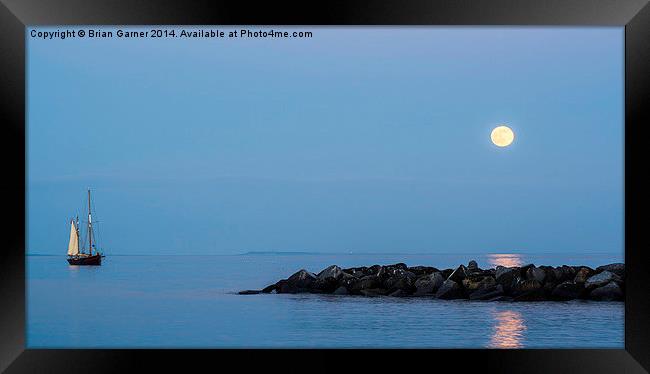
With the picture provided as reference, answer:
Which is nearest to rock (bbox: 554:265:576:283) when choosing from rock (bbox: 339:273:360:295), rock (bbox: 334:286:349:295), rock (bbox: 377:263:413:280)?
rock (bbox: 377:263:413:280)

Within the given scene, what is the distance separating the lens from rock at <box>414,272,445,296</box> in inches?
359

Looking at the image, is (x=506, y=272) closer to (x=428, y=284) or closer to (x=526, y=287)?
(x=526, y=287)

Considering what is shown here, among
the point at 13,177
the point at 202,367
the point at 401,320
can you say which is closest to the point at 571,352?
the point at 202,367

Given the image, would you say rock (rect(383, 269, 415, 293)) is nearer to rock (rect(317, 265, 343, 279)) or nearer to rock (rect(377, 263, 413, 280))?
rock (rect(377, 263, 413, 280))

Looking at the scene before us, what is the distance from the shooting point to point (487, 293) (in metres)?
9.02

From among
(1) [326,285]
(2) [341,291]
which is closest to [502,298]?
(2) [341,291]

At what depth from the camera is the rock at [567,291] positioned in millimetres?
8727

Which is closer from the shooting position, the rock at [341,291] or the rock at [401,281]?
the rock at [401,281]

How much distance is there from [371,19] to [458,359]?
175 centimetres

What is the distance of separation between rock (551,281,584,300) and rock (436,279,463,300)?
3.40 ft

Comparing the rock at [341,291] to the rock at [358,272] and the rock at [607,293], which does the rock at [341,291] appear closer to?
the rock at [358,272]

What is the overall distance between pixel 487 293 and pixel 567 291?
0.88 meters

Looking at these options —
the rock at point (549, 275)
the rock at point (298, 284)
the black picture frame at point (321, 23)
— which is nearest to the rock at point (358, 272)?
the rock at point (298, 284)

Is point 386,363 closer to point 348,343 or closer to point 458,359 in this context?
point 458,359
